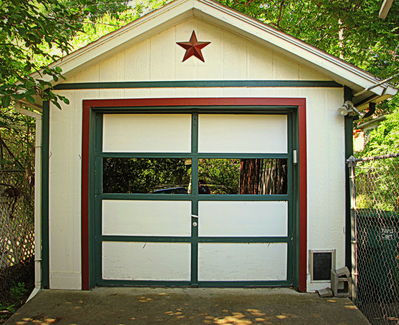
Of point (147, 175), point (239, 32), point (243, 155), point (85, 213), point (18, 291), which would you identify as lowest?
point (18, 291)

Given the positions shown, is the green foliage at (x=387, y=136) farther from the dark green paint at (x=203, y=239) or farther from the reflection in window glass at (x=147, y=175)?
the reflection in window glass at (x=147, y=175)

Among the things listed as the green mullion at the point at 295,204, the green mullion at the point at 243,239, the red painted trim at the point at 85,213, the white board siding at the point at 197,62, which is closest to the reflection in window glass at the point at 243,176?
the green mullion at the point at 295,204

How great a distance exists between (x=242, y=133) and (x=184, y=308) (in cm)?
233

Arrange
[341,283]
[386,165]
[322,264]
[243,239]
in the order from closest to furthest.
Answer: [341,283] < [322,264] < [243,239] < [386,165]

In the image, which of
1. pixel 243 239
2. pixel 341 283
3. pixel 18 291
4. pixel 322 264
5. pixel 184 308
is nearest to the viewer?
pixel 184 308

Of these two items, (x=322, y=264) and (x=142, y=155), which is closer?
(x=322, y=264)

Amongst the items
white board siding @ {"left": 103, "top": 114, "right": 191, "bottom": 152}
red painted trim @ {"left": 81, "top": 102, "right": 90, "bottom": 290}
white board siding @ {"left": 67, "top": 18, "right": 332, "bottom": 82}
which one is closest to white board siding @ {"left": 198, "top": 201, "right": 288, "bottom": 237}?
white board siding @ {"left": 103, "top": 114, "right": 191, "bottom": 152}

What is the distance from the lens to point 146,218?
435 centimetres

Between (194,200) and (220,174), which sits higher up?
(220,174)

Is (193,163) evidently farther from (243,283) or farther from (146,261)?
(243,283)

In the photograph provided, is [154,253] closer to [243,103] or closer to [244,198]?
[244,198]

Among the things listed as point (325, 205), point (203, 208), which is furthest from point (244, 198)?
point (325, 205)

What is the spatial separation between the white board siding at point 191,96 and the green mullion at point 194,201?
1.64 feet

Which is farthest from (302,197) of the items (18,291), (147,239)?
(18,291)
